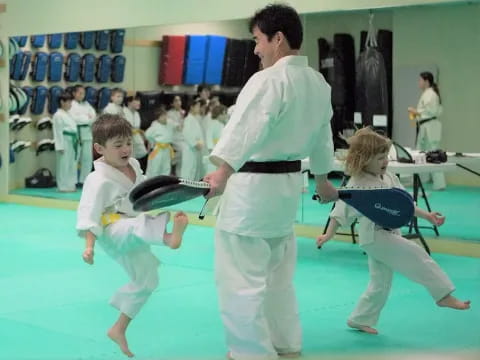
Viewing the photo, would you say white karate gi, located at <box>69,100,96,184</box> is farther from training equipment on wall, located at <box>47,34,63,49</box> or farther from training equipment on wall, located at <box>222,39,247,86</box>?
training equipment on wall, located at <box>222,39,247,86</box>

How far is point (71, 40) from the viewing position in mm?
12328

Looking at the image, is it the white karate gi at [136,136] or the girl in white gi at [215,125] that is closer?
the girl in white gi at [215,125]

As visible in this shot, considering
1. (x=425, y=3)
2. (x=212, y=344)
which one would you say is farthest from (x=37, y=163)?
(x=212, y=344)

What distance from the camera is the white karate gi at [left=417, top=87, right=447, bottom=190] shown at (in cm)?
840

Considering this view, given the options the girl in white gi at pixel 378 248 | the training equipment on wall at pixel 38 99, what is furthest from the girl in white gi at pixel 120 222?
the training equipment on wall at pixel 38 99

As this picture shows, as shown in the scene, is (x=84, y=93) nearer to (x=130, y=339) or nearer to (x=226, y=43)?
(x=226, y=43)

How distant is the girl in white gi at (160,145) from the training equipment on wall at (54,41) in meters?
2.38

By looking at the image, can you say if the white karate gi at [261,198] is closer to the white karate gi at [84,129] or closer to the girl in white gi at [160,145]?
the girl in white gi at [160,145]

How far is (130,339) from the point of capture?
177 inches

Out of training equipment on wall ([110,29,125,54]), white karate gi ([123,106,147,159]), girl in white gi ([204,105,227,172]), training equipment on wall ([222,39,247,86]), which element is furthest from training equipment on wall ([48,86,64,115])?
training equipment on wall ([222,39,247,86])

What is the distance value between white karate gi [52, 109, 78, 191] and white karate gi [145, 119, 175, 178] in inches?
85.8

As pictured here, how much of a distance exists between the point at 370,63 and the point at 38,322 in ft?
16.6

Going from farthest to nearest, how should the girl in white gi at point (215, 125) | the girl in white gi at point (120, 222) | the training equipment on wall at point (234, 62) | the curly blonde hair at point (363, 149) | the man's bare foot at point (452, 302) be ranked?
the girl in white gi at point (215, 125)
the training equipment on wall at point (234, 62)
the curly blonde hair at point (363, 149)
the man's bare foot at point (452, 302)
the girl in white gi at point (120, 222)

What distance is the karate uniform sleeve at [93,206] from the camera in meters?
3.76
